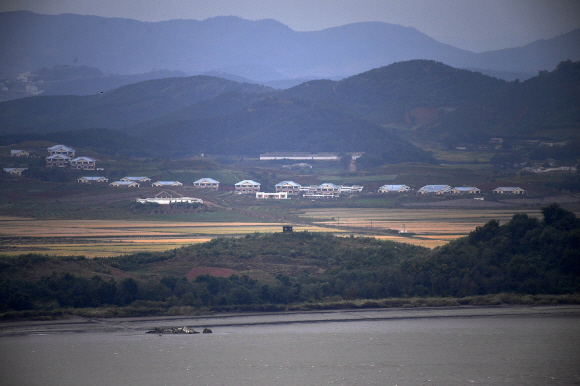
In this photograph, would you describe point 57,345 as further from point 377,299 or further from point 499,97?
point 499,97

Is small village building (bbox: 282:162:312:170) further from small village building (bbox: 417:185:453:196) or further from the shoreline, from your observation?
the shoreline

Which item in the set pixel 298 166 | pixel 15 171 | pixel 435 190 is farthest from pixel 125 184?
pixel 298 166

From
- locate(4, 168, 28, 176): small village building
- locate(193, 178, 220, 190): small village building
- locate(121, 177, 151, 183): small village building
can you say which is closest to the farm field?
locate(4, 168, 28, 176): small village building

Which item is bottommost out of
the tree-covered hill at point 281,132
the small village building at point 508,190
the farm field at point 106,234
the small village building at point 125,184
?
the farm field at point 106,234

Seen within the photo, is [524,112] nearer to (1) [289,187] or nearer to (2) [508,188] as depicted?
(2) [508,188]

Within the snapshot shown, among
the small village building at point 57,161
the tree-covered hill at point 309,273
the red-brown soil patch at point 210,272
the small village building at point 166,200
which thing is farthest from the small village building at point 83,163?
the red-brown soil patch at point 210,272

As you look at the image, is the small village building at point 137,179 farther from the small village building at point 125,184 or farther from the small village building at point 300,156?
the small village building at point 300,156
